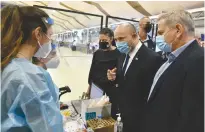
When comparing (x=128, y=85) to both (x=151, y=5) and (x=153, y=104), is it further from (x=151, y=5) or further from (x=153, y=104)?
(x=151, y=5)

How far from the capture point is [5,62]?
0.76 metres

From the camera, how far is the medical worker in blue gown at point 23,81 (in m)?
0.71

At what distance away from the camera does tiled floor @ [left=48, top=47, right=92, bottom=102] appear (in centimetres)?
396

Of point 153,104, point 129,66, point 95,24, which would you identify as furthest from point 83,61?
point 153,104

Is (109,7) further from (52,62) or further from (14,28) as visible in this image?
(14,28)

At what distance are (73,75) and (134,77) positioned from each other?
397 cm

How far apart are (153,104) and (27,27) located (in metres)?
1.02

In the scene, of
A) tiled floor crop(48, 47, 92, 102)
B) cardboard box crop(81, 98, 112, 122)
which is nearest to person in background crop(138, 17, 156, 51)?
cardboard box crop(81, 98, 112, 122)

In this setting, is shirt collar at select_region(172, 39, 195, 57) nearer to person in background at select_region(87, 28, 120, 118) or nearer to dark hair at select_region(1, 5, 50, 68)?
dark hair at select_region(1, 5, 50, 68)

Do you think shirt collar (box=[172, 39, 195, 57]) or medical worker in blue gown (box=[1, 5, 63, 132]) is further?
shirt collar (box=[172, 39, 195, 57])

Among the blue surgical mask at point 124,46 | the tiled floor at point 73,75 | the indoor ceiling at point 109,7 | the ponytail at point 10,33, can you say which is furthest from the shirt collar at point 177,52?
the indoor ceiling at point 109,7

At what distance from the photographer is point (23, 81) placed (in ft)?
2.35

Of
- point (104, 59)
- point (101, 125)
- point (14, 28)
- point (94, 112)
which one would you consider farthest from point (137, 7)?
point (14, 28)

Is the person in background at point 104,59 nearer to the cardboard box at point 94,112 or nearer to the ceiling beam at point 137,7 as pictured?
the cardboard box at point 94,112
